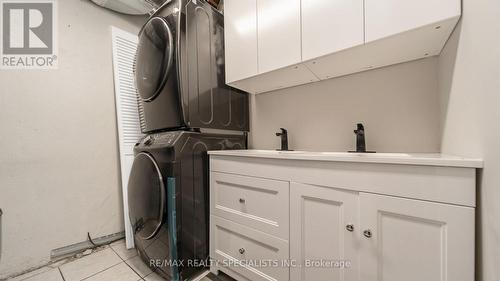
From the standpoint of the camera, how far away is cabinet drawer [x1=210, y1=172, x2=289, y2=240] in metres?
0.99

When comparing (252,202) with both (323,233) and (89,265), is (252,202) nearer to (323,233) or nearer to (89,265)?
(323,233)

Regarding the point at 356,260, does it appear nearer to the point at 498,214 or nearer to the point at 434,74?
the point at 498,214

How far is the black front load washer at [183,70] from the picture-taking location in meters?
1.26

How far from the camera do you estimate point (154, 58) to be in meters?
1.37

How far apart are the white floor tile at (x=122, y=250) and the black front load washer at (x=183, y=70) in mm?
1071

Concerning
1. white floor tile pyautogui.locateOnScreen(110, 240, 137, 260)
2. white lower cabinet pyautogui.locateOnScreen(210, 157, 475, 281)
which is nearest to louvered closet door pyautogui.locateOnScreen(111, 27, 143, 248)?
white floor tile pyautogui.locateOnScreen(110, 240, 137, 260)

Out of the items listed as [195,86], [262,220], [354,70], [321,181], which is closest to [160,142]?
[195,86]

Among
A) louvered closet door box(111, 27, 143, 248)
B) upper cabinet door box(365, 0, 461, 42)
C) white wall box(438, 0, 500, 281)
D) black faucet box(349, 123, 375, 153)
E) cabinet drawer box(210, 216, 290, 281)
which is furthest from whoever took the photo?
louvered closet door box(111, 27, 143, 248)

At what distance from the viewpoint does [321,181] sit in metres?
0.86

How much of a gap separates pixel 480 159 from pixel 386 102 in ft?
2.27

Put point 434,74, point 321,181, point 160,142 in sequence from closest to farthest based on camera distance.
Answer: point 321,181
point 434,74
point 160,142

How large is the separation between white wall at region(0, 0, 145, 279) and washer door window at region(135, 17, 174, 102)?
593 mm

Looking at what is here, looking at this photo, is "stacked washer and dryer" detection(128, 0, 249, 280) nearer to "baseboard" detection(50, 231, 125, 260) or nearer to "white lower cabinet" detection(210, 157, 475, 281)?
"white lower cabinet" detection(210, 157, 475, 281)

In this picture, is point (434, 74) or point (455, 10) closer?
point (455, 10)
